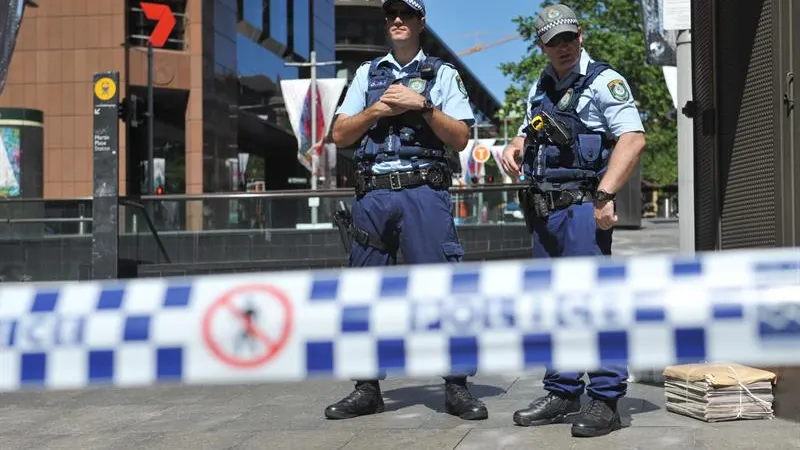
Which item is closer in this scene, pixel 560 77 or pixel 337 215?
Answer: pixel 560 77

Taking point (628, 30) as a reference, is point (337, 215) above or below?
below

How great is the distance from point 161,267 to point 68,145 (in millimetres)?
19436

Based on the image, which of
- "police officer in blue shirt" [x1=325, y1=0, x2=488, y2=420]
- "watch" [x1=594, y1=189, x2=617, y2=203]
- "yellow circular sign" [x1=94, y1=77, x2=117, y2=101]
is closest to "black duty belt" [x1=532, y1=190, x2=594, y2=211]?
"watch" [x1=594, y1=189, x2=617, y2=203]

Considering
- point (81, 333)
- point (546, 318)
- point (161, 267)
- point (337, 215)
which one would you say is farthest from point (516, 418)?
point (161, 267)

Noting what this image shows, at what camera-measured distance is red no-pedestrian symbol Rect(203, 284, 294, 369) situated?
2.73m

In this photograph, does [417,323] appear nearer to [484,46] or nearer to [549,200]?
[549,200]

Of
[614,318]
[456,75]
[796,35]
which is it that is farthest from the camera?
[456,75]

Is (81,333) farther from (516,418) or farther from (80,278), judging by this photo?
(80,278)

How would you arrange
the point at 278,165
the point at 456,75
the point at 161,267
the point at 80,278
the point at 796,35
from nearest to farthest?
the point at 796,35, the point at 456,75, the point at 161,267, the point at 80,278, the point at 278,165

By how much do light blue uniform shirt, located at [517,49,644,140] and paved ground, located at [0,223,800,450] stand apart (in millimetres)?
1358

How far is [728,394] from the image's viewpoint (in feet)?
14.4

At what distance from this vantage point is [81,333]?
2770mm

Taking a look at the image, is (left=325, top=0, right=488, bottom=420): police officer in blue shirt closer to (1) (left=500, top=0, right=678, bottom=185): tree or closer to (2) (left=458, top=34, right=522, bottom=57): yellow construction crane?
(1) (left=500, top=0, right=678, bottom=185): tree

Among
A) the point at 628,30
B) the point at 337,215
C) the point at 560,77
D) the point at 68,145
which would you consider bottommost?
the point at 337,215
